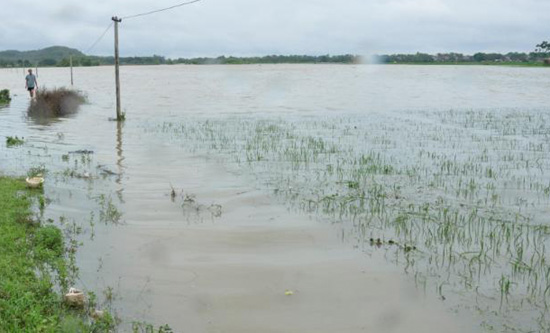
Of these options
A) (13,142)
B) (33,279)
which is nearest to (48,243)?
(33,279)

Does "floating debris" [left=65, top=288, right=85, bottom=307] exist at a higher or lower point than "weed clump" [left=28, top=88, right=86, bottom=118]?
lower

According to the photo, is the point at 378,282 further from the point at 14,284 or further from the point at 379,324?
the point at 14,284

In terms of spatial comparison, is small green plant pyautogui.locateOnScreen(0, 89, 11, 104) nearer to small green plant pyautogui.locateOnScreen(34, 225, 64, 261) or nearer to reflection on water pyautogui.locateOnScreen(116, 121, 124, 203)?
reflection on water pyautogui.locateOnScreen(116, 121, 124, 203)

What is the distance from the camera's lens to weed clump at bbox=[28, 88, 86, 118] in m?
25.5

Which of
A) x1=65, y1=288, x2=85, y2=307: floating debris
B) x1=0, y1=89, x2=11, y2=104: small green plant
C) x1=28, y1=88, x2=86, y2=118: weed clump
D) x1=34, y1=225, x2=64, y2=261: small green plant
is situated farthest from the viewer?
x1=0, y1=89, x2=11, y2=104: small green plant

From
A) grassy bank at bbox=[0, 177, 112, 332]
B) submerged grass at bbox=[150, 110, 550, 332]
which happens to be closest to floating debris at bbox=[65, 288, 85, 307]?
grassy bank at bbox=[0, 177, 112, 332]

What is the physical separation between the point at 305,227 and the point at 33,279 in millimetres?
4187

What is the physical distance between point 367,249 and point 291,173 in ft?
16.7

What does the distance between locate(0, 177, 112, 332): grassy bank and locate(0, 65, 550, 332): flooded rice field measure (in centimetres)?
31

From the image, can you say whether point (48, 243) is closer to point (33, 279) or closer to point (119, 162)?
point (33, 279)

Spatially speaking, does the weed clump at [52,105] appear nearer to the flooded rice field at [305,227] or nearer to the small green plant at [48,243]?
the flooded rice field at [305,227]

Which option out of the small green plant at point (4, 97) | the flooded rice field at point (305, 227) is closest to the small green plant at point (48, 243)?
the flooded rice field at point (305, 227)

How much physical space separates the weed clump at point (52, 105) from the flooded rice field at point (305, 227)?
781 cm

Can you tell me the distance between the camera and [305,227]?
28.6 feet
